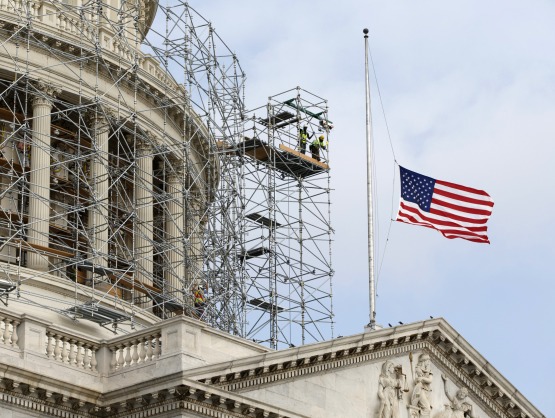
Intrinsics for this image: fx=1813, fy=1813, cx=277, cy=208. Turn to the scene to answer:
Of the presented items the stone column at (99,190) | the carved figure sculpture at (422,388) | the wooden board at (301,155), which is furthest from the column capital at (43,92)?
the carved figure sculpture at (422,388)

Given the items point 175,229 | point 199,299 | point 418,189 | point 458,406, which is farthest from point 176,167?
point 458,406

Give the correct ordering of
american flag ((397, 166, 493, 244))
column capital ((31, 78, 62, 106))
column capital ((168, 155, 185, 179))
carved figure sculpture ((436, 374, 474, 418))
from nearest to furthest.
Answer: carved figure sculpture ((436, 374, 474, 418)) → american flag ((397, 166, 493, 244)) → column capital ((31, 78, 62, 106)) → column capital ((168, 155, 185, 179))

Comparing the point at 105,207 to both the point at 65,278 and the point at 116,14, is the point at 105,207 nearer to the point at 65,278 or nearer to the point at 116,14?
the point at 65,278

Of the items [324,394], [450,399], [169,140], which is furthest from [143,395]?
[169,140]

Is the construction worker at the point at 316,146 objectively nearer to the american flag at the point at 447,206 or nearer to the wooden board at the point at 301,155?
the wooden board at the point at 301,155

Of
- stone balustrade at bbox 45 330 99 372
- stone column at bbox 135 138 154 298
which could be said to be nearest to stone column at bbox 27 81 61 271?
stone column at bbox 135 138 154 298

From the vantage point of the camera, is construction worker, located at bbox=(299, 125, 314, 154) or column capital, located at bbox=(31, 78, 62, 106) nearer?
column capital, located at bbox=(31, 78, 62, 106)

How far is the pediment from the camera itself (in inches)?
1682

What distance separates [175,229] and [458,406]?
44.3 ft

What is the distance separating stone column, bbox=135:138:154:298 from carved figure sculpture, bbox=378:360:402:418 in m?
10.9

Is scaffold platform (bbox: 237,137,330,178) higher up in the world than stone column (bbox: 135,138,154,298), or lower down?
higher up

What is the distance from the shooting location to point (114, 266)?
55750mm

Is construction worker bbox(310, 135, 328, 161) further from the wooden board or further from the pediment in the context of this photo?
the pediment

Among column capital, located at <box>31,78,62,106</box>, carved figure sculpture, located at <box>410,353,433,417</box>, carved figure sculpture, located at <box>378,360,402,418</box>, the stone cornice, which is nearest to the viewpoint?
the stone cornice
